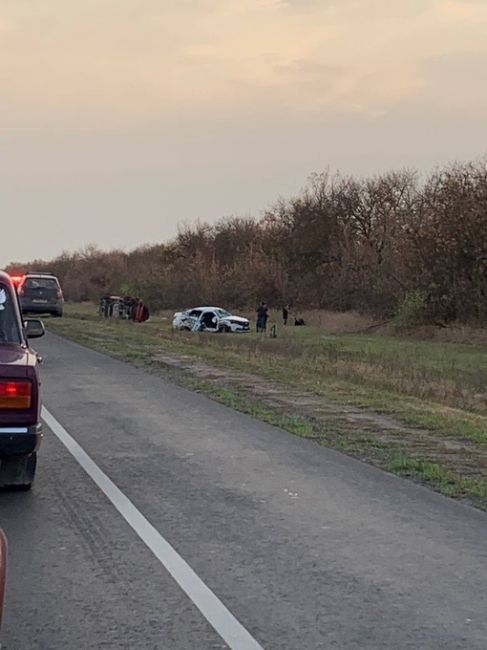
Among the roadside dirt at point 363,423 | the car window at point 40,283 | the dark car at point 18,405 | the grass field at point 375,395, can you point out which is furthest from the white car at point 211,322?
the dark car at point 18,405

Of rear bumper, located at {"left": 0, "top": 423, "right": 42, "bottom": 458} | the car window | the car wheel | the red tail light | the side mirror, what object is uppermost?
the car window

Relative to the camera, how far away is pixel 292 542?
6867 millimetres

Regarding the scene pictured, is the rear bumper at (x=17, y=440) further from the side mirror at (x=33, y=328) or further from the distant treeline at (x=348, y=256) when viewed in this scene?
the distant treeline at (x=348, y=256)

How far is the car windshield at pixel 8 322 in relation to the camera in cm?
840

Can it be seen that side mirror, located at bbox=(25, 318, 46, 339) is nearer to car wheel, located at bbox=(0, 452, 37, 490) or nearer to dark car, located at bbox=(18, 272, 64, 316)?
car wheel, located at bbox=(0, 452, 37, 490)

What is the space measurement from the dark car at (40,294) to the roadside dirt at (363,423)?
1869cm

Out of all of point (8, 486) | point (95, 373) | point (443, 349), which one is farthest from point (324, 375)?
point (443, 349)

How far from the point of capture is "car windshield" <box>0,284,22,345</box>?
840 centimetres

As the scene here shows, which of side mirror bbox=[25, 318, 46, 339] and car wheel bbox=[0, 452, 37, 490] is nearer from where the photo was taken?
car wheel bbox=[0, 452, 37, 490]

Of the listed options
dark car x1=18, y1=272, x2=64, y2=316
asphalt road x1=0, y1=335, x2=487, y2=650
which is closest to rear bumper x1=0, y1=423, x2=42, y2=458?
asphalt road x1=0, y1=335, x2=487, y2=650

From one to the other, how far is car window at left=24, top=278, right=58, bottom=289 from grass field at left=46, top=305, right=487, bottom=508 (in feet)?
5.52

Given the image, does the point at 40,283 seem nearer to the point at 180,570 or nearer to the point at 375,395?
the point at 375,395

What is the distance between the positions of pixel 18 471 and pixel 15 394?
1.02m

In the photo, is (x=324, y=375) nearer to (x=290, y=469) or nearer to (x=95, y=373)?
(x=95, y=373)
